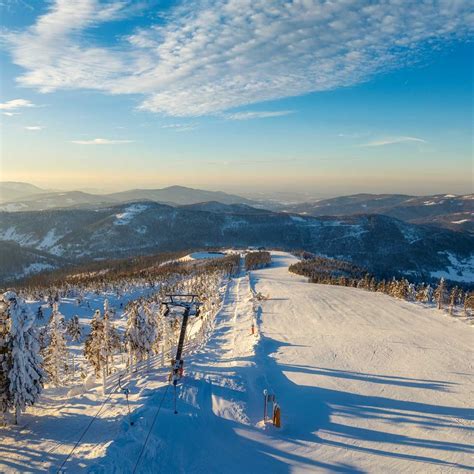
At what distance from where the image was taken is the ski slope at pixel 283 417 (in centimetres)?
2009

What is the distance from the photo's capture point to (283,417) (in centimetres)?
2584

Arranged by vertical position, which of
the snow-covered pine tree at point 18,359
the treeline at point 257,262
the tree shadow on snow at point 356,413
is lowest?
the treeline at point 257,262

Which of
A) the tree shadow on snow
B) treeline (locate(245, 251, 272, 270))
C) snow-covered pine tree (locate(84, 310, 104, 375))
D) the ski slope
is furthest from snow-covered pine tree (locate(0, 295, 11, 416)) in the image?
treeline (locate(245, 251, 272, 270))

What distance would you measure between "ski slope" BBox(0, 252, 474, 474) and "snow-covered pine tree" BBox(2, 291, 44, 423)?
183 centimetres

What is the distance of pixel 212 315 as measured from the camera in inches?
2717

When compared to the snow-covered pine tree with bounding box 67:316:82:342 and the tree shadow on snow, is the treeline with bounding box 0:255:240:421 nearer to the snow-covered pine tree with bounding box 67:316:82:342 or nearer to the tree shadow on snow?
the snow-covered pine tree with bounding box 67:316:82:342

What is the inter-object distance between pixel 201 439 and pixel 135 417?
4136 mm

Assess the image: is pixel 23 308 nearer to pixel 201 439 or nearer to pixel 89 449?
pixel 89 449

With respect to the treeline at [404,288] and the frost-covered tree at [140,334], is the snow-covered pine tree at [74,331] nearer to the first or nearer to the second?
the frost-covered tree at [140,334]

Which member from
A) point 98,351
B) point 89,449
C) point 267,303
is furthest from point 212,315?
point 89,449

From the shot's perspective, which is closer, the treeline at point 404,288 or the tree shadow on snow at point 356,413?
the tree shadow on snow at point 356,413

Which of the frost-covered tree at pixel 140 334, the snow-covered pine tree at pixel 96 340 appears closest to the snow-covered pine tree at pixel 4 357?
the snow-covered pine tree at pixel 96 340

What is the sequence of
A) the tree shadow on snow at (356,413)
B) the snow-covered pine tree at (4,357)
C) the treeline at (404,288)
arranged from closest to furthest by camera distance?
the tree shadow on snow at (356,413) < the snow-covered pine tree at (4,357) < the treeline at (404,288)

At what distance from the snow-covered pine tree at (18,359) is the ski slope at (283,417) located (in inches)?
72.0
